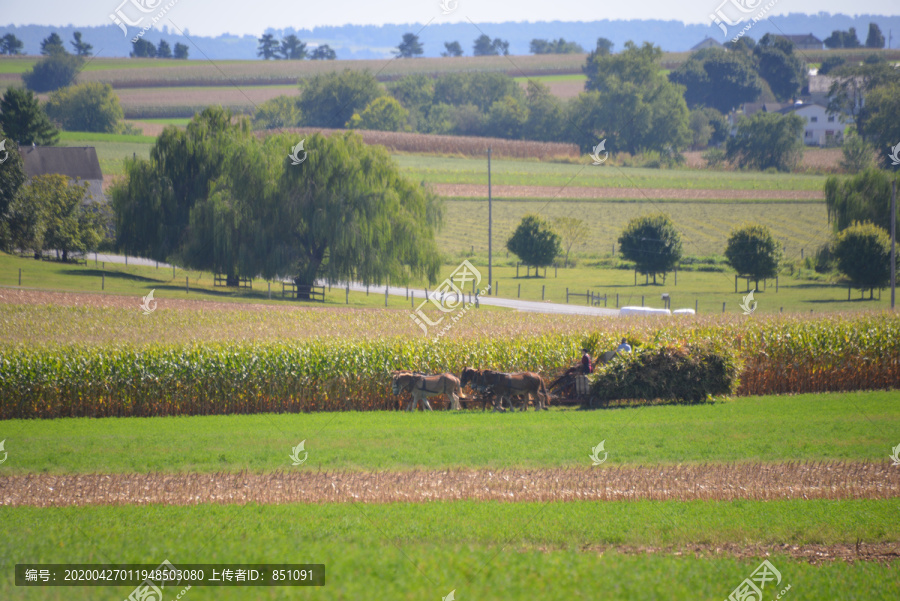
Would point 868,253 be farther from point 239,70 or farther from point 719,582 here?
point 239,70

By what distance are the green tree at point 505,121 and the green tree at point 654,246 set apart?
7489 centimetres

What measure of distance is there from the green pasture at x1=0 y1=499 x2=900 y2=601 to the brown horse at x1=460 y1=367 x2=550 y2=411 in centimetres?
838

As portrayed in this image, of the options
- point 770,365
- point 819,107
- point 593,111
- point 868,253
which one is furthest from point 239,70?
point 770,365

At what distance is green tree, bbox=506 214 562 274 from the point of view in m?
59.7

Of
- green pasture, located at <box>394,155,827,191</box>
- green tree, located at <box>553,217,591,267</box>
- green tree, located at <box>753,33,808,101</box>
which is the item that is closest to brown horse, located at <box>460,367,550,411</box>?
green tree, located at <box>553,217,591,267</box>

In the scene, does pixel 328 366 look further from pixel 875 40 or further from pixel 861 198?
pixel 875 40

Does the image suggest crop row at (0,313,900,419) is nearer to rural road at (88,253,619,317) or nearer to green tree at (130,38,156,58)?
rural road at (88,253,619,317)

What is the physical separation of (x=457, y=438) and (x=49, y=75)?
149m

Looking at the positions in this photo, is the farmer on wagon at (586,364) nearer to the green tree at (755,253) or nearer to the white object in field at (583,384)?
the white object in field at (583,384)

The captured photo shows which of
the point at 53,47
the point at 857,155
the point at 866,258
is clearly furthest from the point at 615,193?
the point at 53,47

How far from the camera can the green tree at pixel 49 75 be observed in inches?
5266

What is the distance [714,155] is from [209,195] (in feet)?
289

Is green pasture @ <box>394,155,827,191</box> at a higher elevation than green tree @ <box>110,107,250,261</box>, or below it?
higher

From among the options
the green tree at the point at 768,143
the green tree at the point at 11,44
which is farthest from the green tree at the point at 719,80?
the green tree at the point at 11,44
